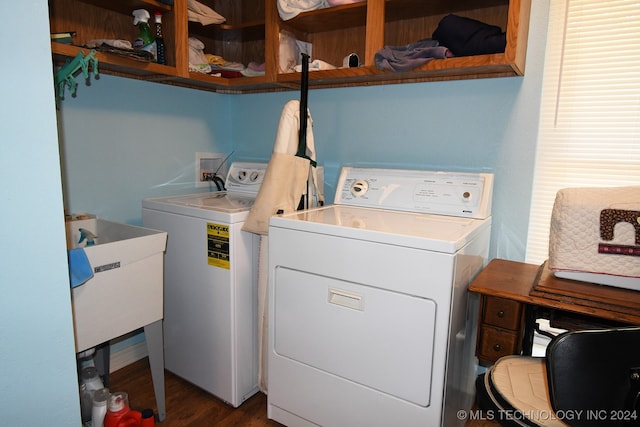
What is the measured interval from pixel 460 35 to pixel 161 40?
139 centimetres

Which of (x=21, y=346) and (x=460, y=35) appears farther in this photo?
(x=460, y=35)

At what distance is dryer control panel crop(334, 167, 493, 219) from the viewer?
5.51 ft

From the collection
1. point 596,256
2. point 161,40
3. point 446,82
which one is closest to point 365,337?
point 596,256

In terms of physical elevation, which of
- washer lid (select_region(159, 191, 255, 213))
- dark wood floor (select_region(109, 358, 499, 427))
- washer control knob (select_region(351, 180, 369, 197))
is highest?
washer control knob (select_region(351, 180, 369, 197))

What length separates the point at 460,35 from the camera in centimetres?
157

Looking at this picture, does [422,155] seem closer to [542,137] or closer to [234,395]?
[542,137]

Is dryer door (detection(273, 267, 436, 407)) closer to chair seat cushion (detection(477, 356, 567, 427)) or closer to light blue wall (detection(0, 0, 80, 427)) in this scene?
chair seat cushion (detection(477, 356, 567, 427))

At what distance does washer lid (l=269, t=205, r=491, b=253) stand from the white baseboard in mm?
1293

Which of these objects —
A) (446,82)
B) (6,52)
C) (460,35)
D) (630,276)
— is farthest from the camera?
(446,82)

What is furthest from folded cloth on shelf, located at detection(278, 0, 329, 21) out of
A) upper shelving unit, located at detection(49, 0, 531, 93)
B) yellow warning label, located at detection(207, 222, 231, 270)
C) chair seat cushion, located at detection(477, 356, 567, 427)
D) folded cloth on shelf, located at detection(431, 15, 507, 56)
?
chair seat cushion, located at detection(477, 356, 567, 427)

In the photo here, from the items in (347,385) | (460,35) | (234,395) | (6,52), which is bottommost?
(234,395)

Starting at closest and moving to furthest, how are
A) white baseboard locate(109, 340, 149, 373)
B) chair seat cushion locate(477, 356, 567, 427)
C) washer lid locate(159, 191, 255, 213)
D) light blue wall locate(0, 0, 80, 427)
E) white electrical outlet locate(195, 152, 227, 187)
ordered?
light blue wall locate(0, 0, 80, 427) < chair seat cushion locate(477, 356, 567, 427) < washer lid locate(159, 191, 255, 213) < white baseboard locate(109, 340, 149, 373) < white electrical outlet locate(195, 152, 227, 187)

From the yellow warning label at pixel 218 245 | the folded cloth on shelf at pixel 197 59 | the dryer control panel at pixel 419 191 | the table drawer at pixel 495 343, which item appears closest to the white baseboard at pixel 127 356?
the yellow warning label at pixel 218 245

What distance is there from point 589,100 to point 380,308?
3.97 ft
